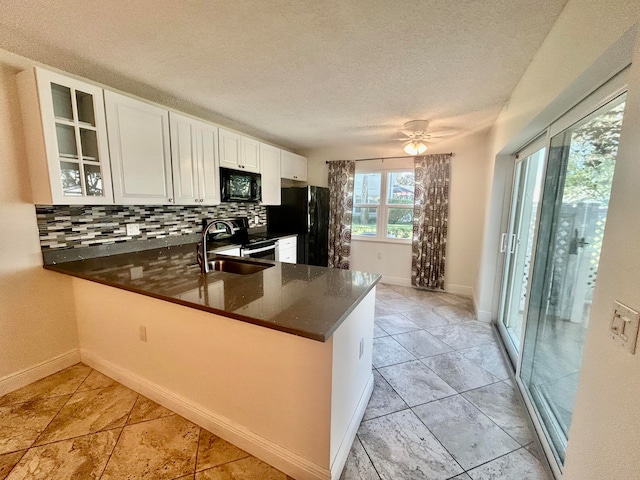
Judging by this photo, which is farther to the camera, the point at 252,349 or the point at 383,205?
the point at 383,205

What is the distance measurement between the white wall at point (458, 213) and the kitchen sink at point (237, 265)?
2827 mm

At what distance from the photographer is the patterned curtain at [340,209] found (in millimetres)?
4527

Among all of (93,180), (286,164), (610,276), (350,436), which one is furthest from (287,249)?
(610,276)

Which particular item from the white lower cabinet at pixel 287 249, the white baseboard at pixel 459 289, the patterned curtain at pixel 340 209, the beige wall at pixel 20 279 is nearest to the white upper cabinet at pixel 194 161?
the beige wall at pixel 20 279

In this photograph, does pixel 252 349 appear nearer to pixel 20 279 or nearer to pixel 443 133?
pixel 20 279

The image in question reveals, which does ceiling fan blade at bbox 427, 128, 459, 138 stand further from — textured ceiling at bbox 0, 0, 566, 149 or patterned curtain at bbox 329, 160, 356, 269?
patterned curtain at bbox 329, 160, 356, 269

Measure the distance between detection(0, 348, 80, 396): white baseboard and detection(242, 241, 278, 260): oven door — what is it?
1.68 meters

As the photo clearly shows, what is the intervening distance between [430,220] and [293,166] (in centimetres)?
235

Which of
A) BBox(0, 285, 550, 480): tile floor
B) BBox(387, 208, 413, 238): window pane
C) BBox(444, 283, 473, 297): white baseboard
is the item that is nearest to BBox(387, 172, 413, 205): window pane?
BBox(387, 208, 413, 238): window pane

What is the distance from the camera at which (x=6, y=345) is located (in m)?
1.89

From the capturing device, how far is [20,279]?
6.27 ft

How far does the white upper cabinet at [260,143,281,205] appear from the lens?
3724 millimetres

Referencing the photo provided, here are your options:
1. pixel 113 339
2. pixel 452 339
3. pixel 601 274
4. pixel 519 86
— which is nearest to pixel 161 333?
pixel 113 339

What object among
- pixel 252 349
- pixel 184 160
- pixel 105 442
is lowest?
pixel 105 442
